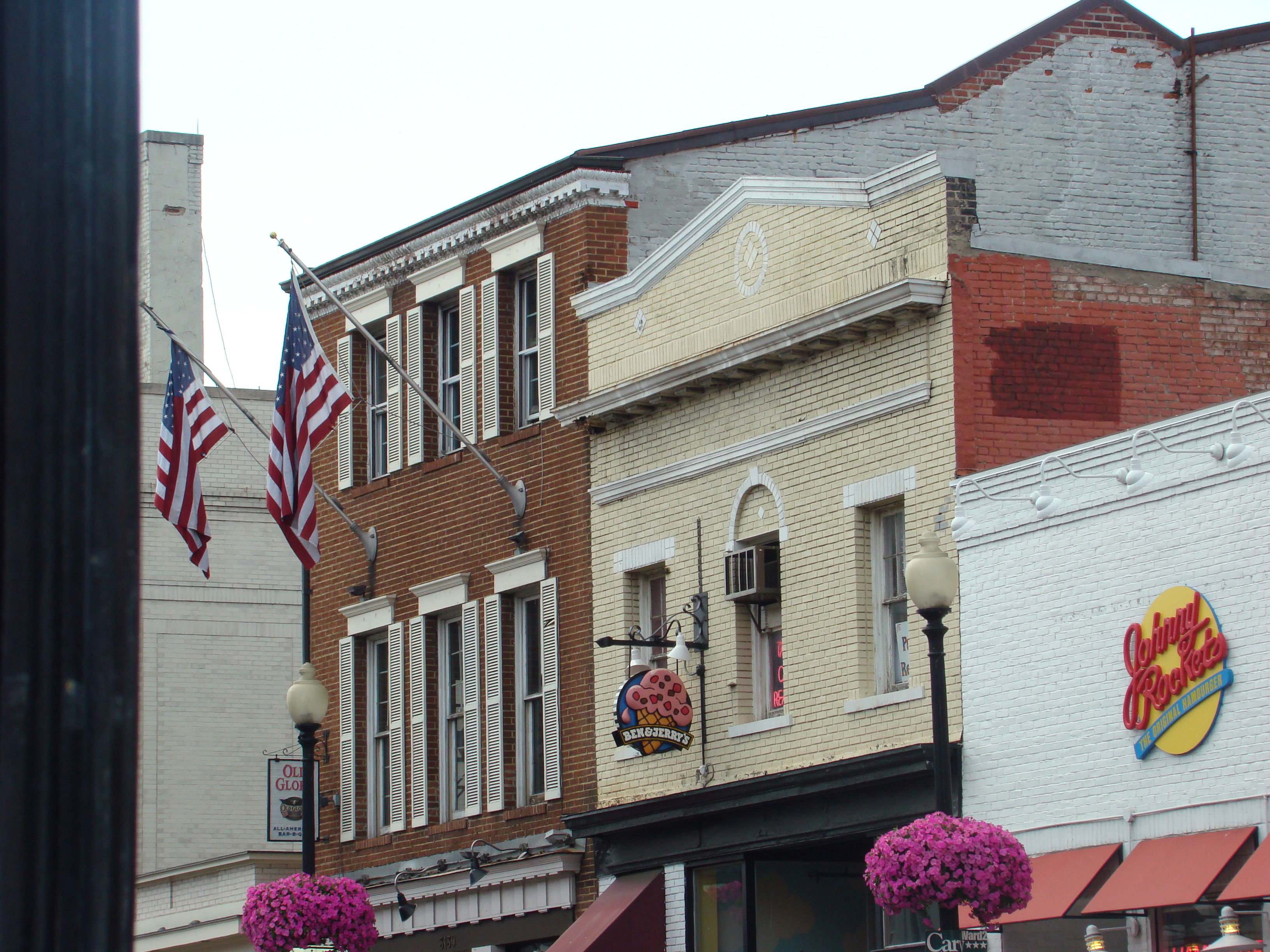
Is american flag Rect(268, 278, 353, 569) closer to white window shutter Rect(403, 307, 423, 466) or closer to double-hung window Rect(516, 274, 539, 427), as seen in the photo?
double-hung window Rect(516, 274, 539, 427)

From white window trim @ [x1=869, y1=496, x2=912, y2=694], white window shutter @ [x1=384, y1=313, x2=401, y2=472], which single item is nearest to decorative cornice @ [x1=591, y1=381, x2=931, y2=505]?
white window trim @ [x1=869, y1=496, x2=912, y2=694]

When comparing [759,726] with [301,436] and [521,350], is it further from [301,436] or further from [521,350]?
[521,350]

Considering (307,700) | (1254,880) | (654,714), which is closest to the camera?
(1254,880)

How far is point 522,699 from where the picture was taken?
26.1 meters

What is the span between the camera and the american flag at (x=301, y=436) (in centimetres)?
2228

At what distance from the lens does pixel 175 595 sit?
129ft

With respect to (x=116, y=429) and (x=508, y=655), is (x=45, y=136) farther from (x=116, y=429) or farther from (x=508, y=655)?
(x=508, y=655)

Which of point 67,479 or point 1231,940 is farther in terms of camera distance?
point 1231,940

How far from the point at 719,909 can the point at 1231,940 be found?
825cm

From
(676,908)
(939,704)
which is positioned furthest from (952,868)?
(676,908)

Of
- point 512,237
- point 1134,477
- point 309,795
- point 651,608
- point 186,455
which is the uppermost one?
point 512,237

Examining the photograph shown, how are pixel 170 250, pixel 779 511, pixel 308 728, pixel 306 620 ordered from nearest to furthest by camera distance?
pixel 779 511
pixel 308 728
pixel 306 620
pixel 170 250

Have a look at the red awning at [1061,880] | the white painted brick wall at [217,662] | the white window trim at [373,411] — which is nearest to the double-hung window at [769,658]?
the red awning at [1061,880]

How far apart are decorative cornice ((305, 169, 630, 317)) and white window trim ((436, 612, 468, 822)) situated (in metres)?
4.72
